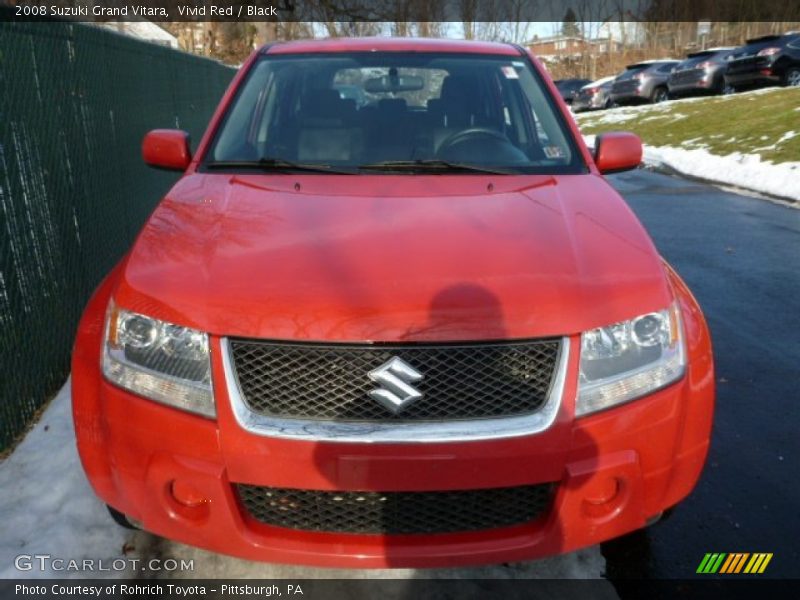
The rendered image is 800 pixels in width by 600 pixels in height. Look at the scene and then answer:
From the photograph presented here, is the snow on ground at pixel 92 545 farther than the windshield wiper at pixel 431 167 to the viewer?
No

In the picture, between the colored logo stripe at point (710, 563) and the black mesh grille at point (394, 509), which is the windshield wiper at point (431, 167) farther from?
the colored logo stripe at point (710, 563)

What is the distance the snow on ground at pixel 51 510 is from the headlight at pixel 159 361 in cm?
87

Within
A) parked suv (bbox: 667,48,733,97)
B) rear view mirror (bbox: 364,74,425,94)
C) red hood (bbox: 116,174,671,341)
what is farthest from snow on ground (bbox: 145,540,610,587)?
parked suv (bbox: 667,48,733,97)

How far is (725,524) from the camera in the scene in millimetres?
2744

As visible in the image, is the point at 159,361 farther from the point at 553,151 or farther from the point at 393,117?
the point at 553,151

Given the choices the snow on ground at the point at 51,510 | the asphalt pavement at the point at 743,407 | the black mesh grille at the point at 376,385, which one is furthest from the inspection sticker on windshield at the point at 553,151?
the snow on ground at the point at 51,510

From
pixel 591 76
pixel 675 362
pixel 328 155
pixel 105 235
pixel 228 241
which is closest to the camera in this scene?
pixel 675 362

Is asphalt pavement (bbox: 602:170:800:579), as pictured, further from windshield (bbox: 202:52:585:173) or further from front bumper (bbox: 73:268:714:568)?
windshield (bbox: 202:52:585:173)

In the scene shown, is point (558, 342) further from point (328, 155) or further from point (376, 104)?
point (376, 104)

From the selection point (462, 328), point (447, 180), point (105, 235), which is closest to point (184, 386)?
point (462, 328)

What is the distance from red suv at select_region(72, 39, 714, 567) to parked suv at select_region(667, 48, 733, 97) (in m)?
23.8

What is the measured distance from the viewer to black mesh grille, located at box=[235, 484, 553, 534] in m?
1.96

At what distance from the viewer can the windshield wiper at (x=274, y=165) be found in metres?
2.89

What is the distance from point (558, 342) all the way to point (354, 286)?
1.97 ft
